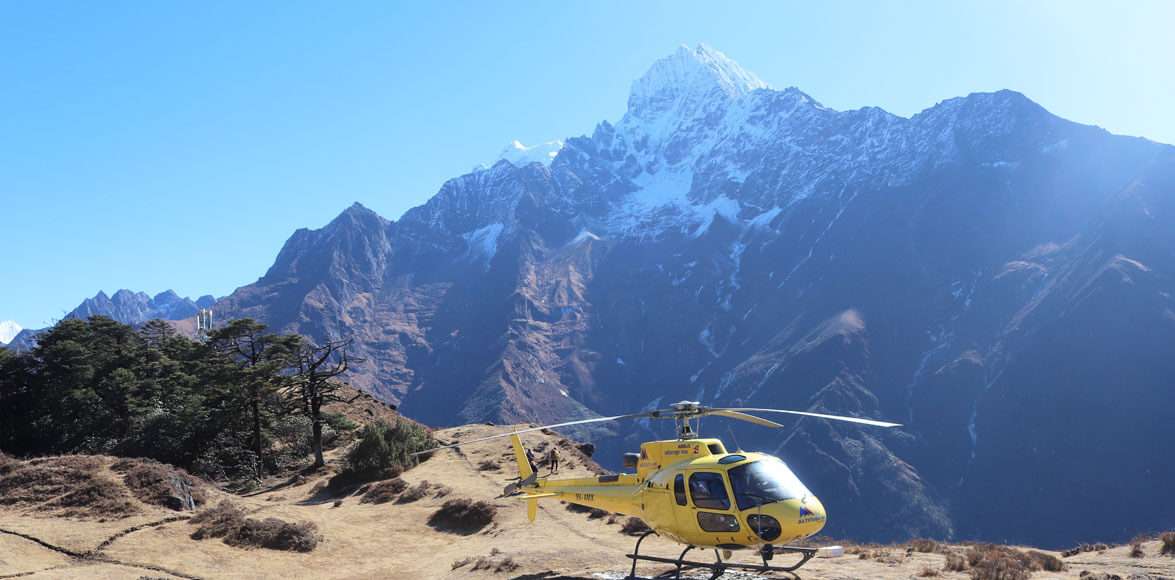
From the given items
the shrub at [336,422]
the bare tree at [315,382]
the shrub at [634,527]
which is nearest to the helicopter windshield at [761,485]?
the shrub at [634,527]

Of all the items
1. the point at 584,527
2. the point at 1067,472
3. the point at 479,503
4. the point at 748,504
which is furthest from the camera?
the point at 1067,472

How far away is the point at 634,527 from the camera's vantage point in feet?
79.4

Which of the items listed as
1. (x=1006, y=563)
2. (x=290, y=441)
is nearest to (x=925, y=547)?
(x=1006, y=563)

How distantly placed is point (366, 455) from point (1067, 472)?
619ft

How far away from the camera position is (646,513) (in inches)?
674

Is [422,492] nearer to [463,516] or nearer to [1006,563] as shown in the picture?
[463,516]

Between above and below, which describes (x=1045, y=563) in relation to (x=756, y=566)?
below

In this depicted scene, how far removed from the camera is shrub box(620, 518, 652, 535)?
23.7 metres

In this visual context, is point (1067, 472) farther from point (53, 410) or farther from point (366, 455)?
point (53, 410)

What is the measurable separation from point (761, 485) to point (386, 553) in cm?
1348

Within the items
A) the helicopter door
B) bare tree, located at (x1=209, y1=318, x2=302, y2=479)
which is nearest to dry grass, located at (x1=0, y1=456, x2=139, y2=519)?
bare tree, located at (x1=209, y1=318, x2=302, y2=479)

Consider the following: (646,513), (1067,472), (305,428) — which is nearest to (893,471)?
(1067,472)

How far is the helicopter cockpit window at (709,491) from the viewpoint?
15.2 m

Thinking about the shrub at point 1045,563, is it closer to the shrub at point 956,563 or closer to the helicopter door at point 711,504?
the shrub at point 956,563
